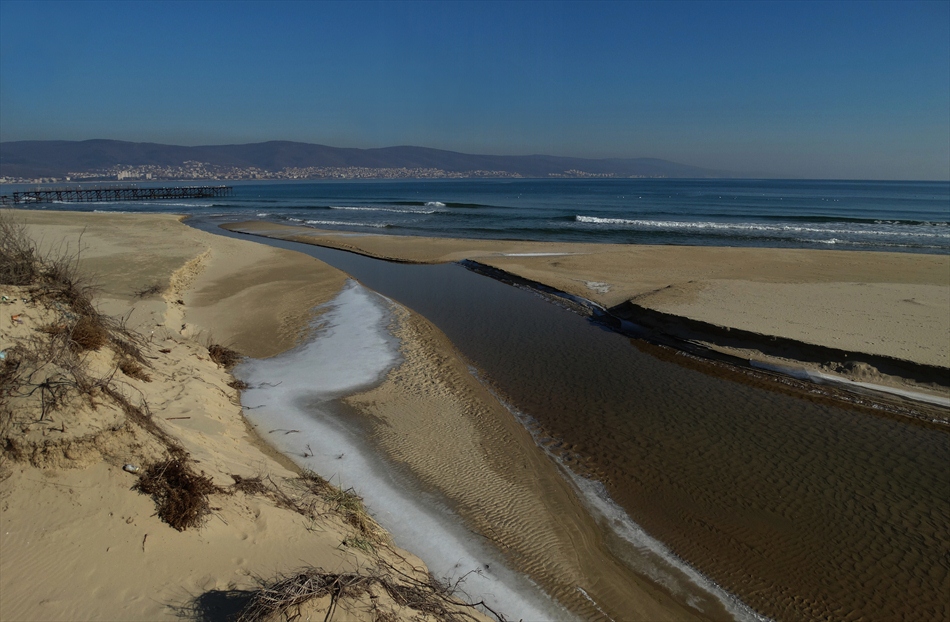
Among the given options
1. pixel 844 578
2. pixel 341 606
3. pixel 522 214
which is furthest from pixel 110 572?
pixel 522 214

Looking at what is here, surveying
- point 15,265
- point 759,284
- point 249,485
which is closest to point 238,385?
point 15,265

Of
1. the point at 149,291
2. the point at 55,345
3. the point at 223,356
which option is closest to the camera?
the point at 55,345

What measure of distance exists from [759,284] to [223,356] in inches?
594

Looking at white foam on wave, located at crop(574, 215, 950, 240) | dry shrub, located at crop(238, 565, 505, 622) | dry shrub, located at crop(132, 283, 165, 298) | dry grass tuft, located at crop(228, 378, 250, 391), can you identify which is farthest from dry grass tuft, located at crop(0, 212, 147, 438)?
white foam on wave, located at crop(574, 215, 950, 240)

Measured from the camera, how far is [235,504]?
4.89m

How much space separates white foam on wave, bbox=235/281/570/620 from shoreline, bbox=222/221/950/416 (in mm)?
6923

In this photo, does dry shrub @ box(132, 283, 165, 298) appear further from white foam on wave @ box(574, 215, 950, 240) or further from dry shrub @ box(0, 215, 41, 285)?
white foam on wave @ box(574, 215, 950, 240)

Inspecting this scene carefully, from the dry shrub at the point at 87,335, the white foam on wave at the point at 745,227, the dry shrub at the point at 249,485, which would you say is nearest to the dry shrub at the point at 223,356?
the dry shrub at the point at 87,335

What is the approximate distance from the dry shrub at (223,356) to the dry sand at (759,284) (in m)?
9.99

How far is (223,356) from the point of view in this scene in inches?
415

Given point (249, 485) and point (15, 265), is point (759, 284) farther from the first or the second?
point (15, 265)

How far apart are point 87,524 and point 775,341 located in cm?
1175

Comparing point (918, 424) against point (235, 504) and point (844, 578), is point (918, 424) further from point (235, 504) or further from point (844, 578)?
point (235, 504)

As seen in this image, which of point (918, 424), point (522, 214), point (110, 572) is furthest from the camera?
point (522, 214)
